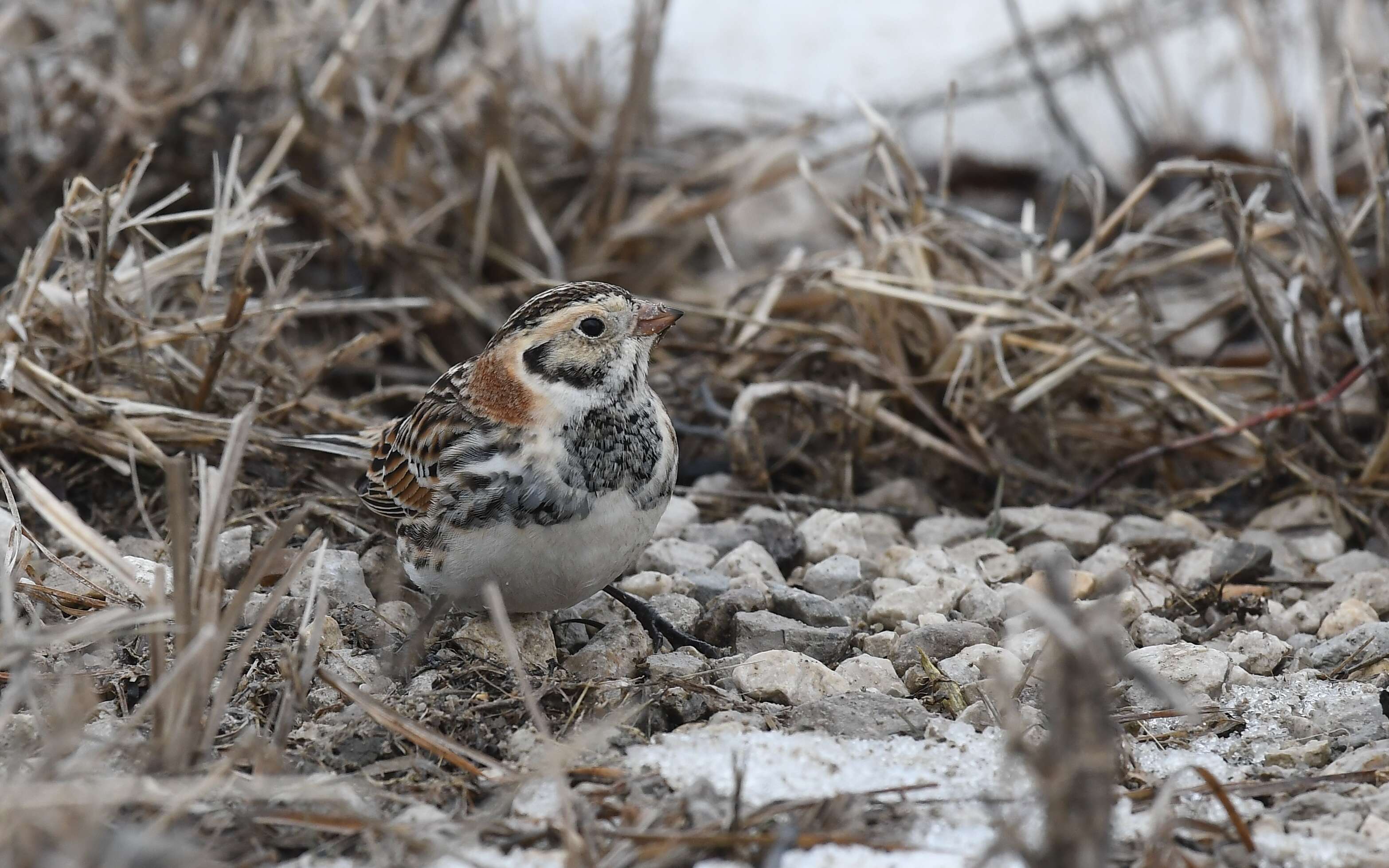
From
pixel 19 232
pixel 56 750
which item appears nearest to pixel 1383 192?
pixel 56 750

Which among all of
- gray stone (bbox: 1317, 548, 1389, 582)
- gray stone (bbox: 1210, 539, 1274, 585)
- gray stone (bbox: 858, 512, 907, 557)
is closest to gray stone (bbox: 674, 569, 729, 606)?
gray stone (bbox: 858, 512, 907, 557)

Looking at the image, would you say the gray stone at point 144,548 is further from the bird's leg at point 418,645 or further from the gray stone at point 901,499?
the gray stone at point 901,499

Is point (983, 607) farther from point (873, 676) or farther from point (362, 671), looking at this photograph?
point (362, 671)

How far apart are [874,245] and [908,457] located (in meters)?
0.73

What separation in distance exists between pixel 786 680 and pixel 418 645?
797 millimetres

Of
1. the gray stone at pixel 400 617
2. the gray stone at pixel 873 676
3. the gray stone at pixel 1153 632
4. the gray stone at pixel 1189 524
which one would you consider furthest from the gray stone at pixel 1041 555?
the gray stone at pixel 400 617

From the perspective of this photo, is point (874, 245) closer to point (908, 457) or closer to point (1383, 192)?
point (908, 457)

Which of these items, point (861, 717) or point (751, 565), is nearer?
point (861, 717)

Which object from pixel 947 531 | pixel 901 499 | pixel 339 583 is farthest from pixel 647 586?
pixel 901 499

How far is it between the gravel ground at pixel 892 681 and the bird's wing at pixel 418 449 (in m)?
0.20

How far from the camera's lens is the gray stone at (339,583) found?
3.38m

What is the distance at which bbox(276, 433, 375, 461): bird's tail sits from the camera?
13.0ft

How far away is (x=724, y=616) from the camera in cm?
348

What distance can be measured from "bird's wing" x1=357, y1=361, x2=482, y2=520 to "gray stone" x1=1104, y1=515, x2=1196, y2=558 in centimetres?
190
